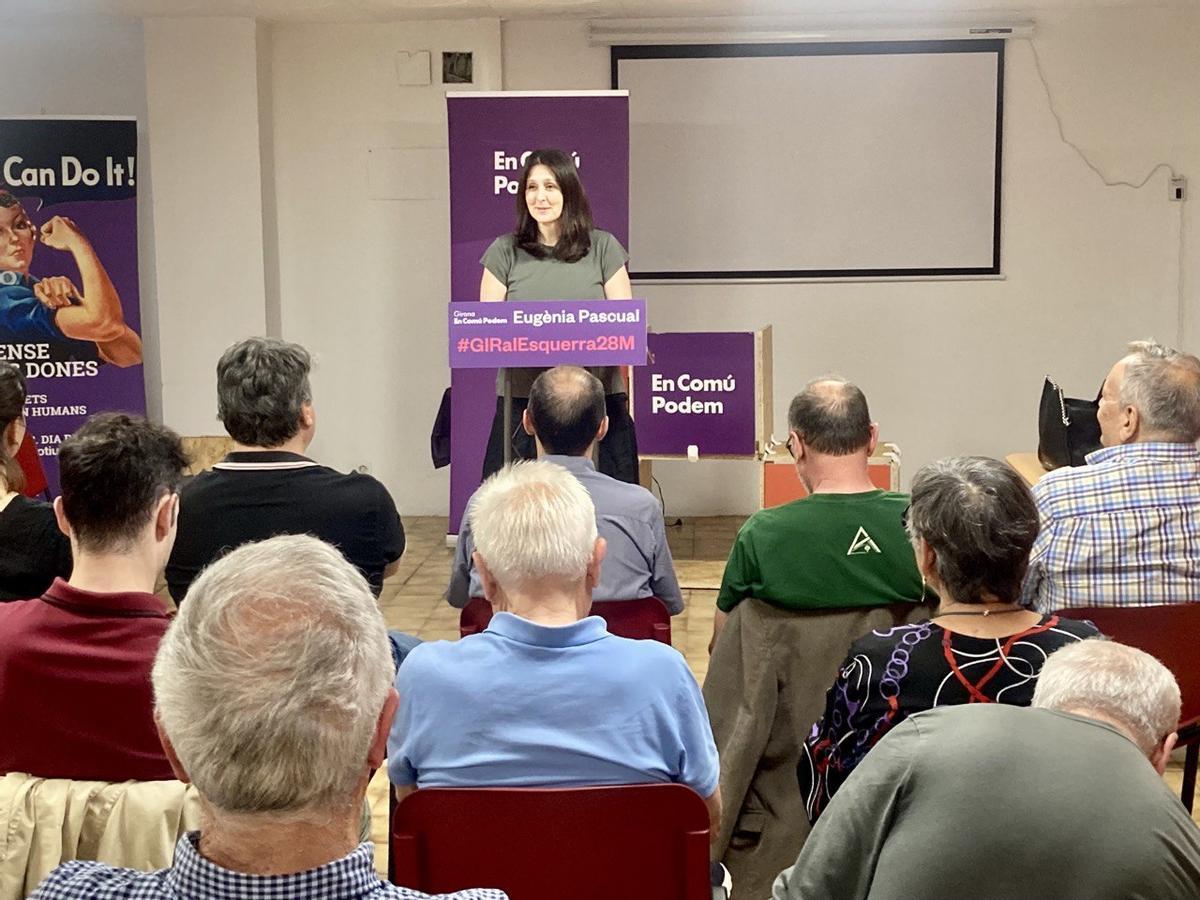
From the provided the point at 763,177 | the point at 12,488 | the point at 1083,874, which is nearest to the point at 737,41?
the point at 763,177

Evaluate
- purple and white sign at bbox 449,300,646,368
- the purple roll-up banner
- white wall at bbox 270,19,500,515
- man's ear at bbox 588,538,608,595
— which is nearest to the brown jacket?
man's ear at bbox 588,538,608,595

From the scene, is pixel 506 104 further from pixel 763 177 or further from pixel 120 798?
pixel 120 798

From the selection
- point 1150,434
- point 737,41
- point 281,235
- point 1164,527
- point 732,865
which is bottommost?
point 732,865

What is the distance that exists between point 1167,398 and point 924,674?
52.5 inches

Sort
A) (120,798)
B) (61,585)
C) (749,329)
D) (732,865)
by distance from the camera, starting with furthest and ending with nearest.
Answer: (749,329) → (732,865) → (61,585) → (120,798)

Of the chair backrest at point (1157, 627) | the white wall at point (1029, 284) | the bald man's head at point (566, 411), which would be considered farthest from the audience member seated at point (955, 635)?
the white wall at point (1029, 284)

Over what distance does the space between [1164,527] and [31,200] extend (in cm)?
574

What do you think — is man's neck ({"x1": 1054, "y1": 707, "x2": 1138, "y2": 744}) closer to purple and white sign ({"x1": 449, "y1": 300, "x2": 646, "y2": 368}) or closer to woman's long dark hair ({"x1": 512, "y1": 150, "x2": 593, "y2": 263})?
purple and white sign ({"x1": 449, "y1": 300, "x2": 646, "y2": 368})

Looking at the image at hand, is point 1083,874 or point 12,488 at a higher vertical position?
point 12,488

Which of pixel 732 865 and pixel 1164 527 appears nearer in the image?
pixel 732 865

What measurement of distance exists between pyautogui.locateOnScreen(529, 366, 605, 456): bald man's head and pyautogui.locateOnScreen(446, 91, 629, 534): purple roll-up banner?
3023 mm

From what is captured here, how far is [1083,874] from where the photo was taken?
1325 mm

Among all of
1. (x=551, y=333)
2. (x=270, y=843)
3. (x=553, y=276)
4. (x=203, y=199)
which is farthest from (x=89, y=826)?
(x=203, y=199)

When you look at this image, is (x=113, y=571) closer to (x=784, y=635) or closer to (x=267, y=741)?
(x=267, y=741)
